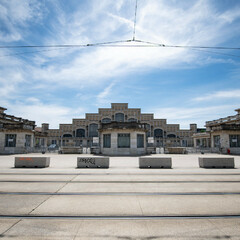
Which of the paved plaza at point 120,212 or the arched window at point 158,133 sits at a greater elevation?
the arched window at point 158,133

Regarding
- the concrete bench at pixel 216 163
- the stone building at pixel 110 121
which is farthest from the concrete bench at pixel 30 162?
the stone building at pixel 110 121

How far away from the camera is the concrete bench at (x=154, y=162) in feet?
45.6

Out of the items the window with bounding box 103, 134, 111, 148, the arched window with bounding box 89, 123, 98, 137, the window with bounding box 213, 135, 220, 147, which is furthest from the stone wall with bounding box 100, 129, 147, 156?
the arched window with bounding box 89, 123, 98, 137

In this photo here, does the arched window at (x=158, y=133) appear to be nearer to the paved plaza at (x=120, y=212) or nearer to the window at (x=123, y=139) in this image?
the window at (x=123, y=139)

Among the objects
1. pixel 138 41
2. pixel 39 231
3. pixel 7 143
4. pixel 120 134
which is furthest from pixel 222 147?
pixel 7 143

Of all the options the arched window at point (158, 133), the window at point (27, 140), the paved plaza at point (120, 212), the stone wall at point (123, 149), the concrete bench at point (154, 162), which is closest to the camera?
the paved plaza at point (120, 212)

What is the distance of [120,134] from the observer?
29156 mm

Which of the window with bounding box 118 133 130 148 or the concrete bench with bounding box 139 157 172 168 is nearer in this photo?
the concrete bench with bounding box 139 157 172 168

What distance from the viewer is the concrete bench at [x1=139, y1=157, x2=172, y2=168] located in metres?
13.9

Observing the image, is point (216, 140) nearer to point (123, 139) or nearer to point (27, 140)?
point (123, 139)

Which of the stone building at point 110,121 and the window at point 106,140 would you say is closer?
the window at point 106,140

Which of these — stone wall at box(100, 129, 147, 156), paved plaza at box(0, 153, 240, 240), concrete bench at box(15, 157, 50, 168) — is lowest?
paved plaza at box(0, 153, 240, 240)

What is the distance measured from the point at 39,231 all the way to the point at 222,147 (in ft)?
121

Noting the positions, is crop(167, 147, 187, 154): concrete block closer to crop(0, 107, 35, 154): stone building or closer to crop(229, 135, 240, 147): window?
crop(229, 135, 240, 147): window
